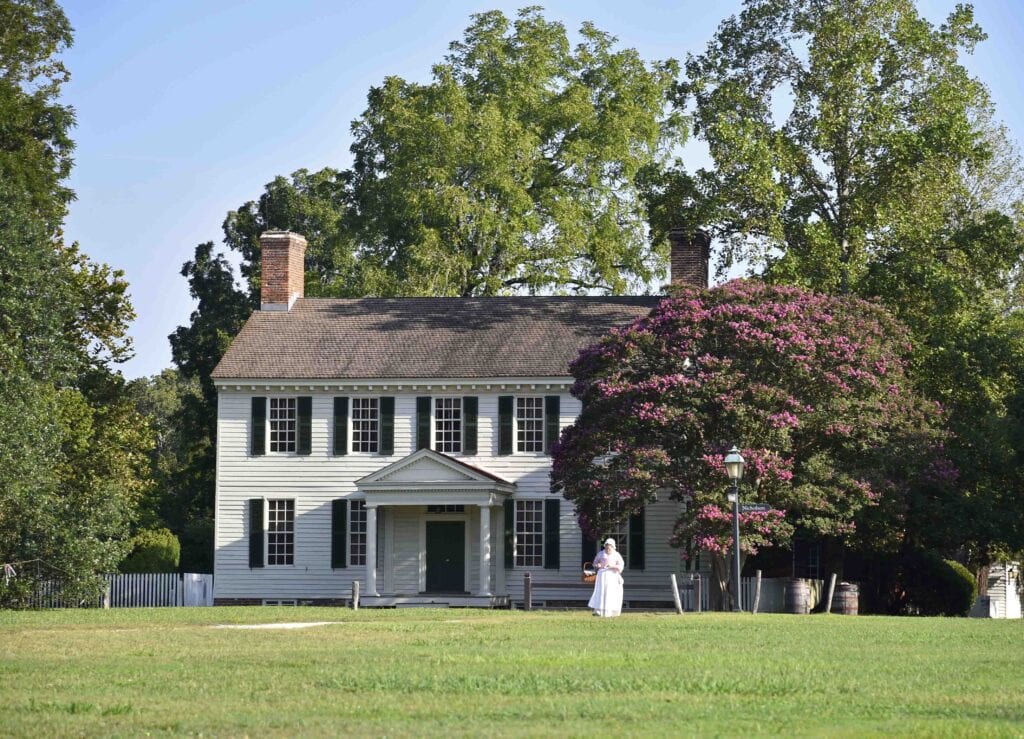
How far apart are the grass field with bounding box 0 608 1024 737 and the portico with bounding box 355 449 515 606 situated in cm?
1579

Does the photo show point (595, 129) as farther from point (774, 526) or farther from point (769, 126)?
point (774, 526)

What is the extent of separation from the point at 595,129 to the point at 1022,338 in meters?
15.9

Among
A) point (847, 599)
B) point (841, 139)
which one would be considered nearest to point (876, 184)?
point (841, 139)

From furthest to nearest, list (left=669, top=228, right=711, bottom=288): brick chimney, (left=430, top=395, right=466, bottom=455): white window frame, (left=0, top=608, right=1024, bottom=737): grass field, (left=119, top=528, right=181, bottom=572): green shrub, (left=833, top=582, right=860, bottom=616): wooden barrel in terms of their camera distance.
Answer: (left=119, top=528, right=181, bottom=572): green shrub < (left=669, top=228, right=711, bottom=288): brick chimney < (left=430, top=395, right=466, bottom=455): white window frame < (left=833, top=582, right=860, bottom=616): wooden barrel < (left=0, top=608, right=1024, bottom=737): grass field

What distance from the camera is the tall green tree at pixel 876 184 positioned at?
37469mm

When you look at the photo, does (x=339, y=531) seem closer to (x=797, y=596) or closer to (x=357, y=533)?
(x=357, y=533)

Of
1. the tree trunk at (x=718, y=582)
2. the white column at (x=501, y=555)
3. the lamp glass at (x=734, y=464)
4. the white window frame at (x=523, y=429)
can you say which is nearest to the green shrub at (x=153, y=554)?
the white column at (x=501, y=555)

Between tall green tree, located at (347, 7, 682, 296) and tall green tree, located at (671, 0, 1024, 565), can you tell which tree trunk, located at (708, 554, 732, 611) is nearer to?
tall green tree, located at (671, 0, 1024, 565)

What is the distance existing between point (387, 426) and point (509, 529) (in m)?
3.89

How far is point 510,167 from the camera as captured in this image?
47.2m

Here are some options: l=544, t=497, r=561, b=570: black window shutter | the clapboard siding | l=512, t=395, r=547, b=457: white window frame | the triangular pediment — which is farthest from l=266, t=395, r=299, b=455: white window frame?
l=544, t=497, r=561, b=570: black window shutter

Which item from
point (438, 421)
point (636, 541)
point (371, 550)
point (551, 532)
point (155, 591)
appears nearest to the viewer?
point (371, 550)

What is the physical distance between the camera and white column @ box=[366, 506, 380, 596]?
3778 cm

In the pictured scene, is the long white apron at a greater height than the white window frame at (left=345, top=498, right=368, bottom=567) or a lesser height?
lesser
